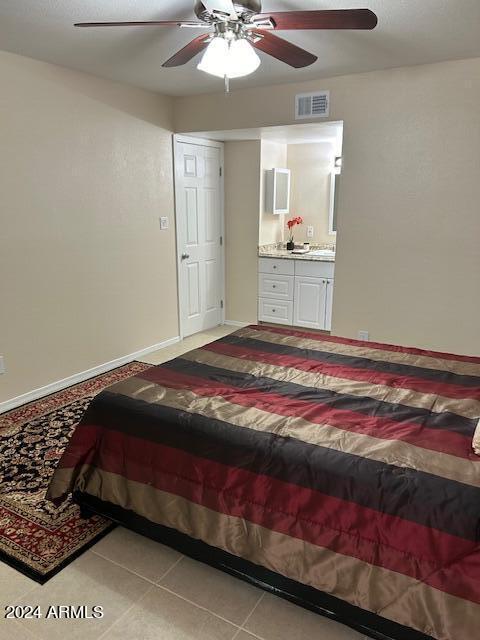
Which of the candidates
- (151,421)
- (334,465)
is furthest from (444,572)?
(151,421)

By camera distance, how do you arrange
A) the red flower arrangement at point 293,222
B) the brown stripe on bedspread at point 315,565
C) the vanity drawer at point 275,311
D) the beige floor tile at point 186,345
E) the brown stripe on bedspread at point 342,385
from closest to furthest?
1. the brown stripe on bedspread at point 315,565
2. the brown stripe on bedspread at point 342,385
3. the beige floor tile at point 186,345
4. the vanity drawer at point 275,311
5. the red flower arrangement at point 293,222

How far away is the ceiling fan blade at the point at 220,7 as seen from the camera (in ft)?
5.74

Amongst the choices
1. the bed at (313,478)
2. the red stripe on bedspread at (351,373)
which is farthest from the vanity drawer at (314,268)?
the bed at (313,478)

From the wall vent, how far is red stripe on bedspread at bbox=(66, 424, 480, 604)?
306 centimetres

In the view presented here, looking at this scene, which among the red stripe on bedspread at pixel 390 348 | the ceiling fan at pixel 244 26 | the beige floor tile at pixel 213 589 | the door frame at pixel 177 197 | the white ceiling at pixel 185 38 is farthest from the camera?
the door frame at pixel 177 197

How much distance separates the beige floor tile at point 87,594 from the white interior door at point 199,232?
124 inches

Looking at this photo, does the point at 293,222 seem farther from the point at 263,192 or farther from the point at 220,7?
the point at 220,7

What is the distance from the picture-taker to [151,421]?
6.17 feet

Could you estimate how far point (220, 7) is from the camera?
70.2 inches

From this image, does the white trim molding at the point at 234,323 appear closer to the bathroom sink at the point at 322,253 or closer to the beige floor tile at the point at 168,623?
the bathroom sink at the point at 322,253

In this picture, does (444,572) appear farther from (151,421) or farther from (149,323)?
(149,323)

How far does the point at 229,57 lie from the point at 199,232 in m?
2.83

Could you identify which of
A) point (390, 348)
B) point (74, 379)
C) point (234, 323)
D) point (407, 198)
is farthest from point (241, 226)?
point (390, 348)

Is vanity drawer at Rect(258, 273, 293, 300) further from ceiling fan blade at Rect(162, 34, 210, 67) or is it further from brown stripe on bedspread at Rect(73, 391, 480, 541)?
brown stripe on bedspread at Rect(73, 391, 480, 541)
